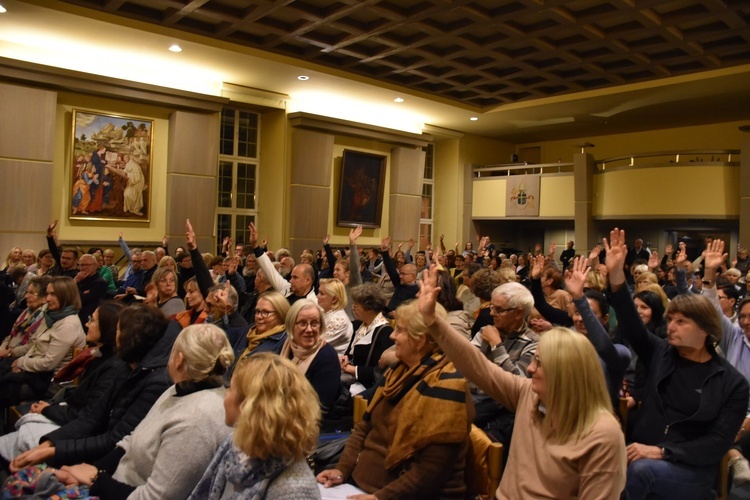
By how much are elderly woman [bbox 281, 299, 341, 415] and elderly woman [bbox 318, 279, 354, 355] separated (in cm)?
91

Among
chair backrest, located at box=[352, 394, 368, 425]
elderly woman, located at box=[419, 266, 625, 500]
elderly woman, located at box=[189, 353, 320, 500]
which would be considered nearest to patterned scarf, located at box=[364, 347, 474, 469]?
elderly woman, located at box=[419, 266, 625, 500]

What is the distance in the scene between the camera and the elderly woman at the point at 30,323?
15.6 ft

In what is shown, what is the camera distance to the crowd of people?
79.1 inches

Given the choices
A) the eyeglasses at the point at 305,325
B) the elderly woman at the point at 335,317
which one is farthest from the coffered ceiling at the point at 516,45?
the eyeglasses at the point at 305,325

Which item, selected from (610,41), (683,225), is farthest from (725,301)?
(683,225)

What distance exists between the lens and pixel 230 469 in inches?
77.8

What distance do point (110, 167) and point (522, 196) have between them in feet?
34.8

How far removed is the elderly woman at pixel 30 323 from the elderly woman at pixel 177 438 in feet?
7.64

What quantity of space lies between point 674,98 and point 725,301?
10648 millimetres

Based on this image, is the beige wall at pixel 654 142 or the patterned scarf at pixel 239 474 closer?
the patterned scarf at pixel 239 474

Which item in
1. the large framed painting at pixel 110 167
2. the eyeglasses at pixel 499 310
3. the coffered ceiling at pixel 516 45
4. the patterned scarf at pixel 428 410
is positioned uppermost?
the coffered ceiling at pixel 516 45

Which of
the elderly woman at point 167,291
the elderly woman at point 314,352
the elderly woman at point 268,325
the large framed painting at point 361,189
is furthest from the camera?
the large framed painting at point 361,189

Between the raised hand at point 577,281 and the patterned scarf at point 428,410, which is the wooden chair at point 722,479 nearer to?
the raised hand at point 577,281

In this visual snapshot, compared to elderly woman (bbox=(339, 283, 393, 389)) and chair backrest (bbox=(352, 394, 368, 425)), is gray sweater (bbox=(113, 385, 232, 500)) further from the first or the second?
elderly woman (bbox=(339, 283, 393, 389))
